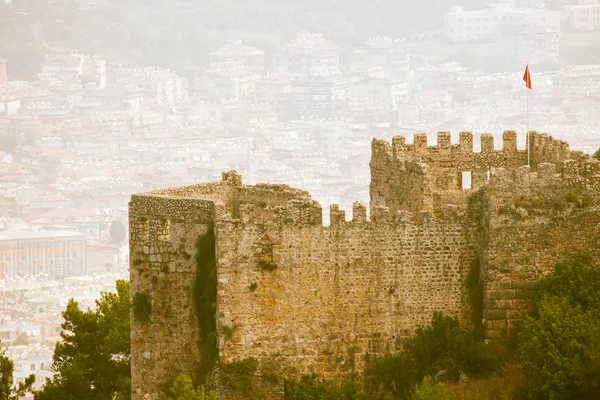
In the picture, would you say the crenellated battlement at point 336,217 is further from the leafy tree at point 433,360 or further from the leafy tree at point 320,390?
the leafy tree at point 320,390

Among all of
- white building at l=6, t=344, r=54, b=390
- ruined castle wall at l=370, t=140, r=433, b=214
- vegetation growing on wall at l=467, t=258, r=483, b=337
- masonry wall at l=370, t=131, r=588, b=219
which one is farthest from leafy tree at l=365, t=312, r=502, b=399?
white building at l=6, t=344, r=54, b=390

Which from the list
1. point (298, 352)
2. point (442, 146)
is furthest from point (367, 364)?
point (442, 146)

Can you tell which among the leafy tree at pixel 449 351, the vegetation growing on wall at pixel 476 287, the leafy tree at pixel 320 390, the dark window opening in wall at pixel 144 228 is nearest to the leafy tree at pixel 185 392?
the leafy tree at pixel 320 390

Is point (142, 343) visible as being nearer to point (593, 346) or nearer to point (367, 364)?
point (367, 364)

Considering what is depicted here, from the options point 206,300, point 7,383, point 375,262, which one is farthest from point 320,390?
point 7,383

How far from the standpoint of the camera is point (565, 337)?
39.5 metres

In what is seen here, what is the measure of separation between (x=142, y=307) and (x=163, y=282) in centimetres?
85

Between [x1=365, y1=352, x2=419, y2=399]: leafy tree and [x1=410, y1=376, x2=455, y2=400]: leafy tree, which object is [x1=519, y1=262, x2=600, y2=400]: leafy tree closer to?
[x1=410, y1=376, x2=455, y2=400]: leafy tree

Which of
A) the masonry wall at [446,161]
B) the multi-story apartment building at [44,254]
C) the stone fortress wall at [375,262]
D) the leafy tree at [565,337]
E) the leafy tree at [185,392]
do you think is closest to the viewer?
the leafy tree at [565,337]

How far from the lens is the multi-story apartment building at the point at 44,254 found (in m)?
183

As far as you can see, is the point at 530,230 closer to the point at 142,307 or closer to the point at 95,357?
the point at 142,307

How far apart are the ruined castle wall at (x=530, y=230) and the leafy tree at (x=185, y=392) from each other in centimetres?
679

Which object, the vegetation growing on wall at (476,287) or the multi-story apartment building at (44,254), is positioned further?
the multi-story apartment building at (44,254)

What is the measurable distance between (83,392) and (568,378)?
1737 centimetres
